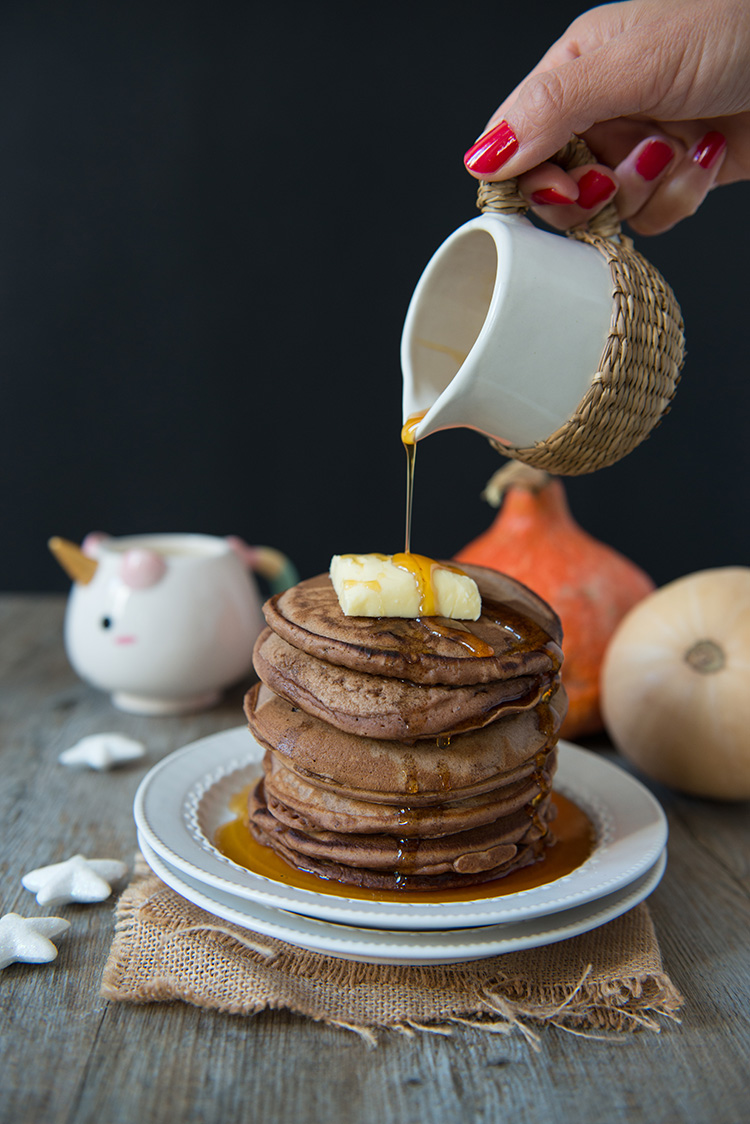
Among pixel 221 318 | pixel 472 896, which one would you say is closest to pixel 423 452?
pixel 221 318

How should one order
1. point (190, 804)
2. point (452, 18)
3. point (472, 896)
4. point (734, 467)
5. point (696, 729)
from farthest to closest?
point (734, 467) → point (452, 18) → point (696, 729) → point (190, 804) → point (472, 896)

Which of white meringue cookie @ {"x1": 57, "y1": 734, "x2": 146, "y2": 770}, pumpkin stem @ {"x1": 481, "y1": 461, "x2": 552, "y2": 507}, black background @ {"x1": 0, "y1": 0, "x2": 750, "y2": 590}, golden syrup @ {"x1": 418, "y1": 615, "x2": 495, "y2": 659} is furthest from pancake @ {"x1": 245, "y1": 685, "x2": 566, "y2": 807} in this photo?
black background @ {"x1": 0, "y1": 0, "x2": 750, "y2": 590}

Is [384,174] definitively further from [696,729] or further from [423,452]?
[696,729]

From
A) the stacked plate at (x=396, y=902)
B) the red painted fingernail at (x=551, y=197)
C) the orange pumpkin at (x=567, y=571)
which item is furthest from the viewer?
the orange pumpkin at (x=567, y=571)

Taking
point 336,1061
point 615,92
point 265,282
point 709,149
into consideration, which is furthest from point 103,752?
point 265,282

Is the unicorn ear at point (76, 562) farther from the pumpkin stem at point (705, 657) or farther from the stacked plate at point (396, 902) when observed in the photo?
the pumpkin stem at point (705, 657)

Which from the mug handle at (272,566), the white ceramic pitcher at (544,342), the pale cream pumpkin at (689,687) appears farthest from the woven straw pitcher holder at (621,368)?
the mug handle at (272,566)

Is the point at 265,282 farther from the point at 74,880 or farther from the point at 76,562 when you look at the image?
the point at 74,880
